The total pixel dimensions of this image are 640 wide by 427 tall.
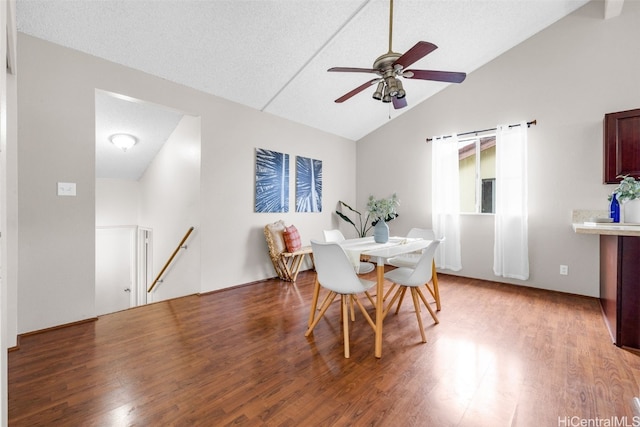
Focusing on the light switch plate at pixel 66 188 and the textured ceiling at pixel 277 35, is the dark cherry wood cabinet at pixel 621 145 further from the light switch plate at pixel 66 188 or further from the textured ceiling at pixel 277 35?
the light switch plate at pixel 66 188

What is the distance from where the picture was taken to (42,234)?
2371mm

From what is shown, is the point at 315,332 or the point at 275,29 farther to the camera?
the point at 275,29

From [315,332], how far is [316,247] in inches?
33.3

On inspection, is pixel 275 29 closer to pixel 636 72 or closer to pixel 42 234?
pixel 42 234

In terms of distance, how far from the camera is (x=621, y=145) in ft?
10.2

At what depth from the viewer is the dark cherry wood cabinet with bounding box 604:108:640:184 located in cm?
302

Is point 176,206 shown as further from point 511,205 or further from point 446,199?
point 511,205

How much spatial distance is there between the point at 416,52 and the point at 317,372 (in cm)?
223

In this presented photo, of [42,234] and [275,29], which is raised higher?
[275,29]

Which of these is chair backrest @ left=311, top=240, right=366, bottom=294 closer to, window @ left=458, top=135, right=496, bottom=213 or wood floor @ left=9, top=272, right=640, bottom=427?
wood floor @ left=9, top=272, right=640, bottom=427

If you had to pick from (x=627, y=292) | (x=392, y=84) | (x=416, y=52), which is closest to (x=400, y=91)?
(x=392, y=84)

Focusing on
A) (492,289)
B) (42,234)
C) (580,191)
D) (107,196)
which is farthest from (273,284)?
(580,191)

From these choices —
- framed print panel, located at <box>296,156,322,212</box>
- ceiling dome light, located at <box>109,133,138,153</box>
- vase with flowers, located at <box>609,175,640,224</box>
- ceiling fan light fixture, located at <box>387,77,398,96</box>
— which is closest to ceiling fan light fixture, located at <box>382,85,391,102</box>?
ceiling fan light fixture, located at <box>387,77,398,96</box>

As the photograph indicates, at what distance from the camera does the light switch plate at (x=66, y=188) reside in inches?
96.8
